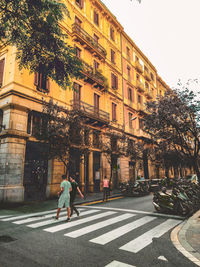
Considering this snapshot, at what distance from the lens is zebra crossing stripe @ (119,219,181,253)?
4.37m

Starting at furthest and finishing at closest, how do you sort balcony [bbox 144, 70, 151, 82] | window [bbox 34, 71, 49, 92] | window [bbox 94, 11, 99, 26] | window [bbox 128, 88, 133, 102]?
balcony [bbox 144, 70, 151, 82]
window [bbox 128, 88, 133, 102]
window [bbox 94, 11, 99, 26]
window [bbox 34, 71, 49, 92]

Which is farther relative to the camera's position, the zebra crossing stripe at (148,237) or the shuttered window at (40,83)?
the shuttered window at (40,83)

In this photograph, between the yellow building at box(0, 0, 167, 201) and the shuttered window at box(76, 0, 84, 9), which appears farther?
the shuttered window at box(76, 0, 84, 9)

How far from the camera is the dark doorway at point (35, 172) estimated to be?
1244 centimetres

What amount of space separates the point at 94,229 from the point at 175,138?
845 centimetres

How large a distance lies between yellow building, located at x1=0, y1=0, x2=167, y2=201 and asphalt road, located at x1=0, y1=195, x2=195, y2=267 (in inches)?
237

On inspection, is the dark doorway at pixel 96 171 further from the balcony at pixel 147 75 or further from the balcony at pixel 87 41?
the balcony at pixel 147 75

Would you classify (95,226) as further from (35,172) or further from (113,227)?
(35,172)

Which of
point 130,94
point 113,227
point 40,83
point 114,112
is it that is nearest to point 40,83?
point 40,83

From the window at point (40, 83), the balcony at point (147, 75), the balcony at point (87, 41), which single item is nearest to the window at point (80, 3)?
the balcony at point (87, 41)

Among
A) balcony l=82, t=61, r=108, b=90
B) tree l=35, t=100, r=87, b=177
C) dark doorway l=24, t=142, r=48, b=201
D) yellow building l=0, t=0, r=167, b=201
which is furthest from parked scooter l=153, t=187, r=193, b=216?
balcony l=82, t=61, r=108, b=90

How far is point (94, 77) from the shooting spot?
64.5 feet

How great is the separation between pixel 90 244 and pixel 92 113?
1481cm

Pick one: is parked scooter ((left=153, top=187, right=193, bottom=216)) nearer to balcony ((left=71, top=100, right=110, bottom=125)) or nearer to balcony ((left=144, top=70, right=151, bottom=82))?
balcony ((left=71, top=100, right=110, bottom=125))
